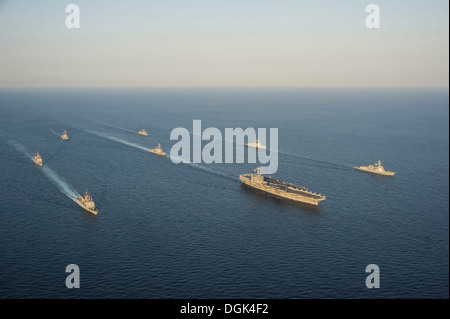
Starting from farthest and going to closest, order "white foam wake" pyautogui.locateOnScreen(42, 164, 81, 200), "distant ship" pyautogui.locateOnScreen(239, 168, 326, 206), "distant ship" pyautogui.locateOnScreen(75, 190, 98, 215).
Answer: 1. "distant ship" pyautogui.locateOnScreen(239, 168, 326, 206)
2. "white foam wake" pyautogui.locateOnScreen(42, 164, 81, 200)
3. "distant ship" pyautogui.locateOnScreen(75, 190, 98, 215)

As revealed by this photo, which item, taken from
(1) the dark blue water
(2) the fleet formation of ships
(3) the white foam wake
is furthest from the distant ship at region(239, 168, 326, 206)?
(3) the white foam wake

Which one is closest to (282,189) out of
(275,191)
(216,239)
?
(275,191)

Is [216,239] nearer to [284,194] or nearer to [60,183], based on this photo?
[284,194]

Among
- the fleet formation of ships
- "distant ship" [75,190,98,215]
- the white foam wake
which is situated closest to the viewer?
"distant ship" [75,190,98,215]

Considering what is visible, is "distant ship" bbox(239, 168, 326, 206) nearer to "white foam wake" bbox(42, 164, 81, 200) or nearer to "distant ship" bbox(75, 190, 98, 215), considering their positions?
"distant ship" bbox(75, 190, 98, 215)

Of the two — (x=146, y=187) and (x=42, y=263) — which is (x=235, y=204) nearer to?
(x=146, y=187)
